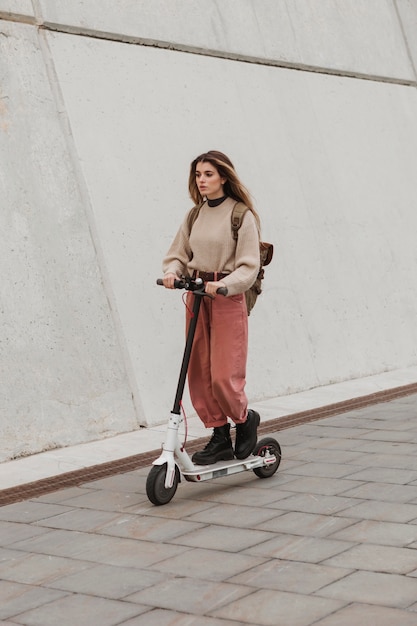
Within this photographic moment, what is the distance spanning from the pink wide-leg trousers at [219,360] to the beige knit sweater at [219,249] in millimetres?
170

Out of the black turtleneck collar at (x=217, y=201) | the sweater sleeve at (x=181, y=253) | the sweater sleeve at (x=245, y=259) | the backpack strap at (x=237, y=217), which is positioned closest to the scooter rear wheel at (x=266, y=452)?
the sweater sleeve at (x=245, y=259)

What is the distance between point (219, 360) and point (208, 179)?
3.02 ft

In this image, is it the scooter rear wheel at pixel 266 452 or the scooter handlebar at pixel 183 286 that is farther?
the scooter rear wheel at pixel 266 452

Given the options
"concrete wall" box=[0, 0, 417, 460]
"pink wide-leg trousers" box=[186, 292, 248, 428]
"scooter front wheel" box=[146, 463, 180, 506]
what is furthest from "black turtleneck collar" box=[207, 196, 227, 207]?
"concrete wall" box=[0, 0, 417, 460]

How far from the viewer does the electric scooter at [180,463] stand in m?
5.15

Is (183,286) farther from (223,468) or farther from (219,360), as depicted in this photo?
(223,468)

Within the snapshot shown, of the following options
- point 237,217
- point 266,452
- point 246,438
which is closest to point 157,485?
point 246,438

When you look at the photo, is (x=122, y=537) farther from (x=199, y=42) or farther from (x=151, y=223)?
(x=199, y=42)

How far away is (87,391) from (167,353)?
0.79 metres

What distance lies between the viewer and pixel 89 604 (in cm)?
383

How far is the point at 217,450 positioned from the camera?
548cm

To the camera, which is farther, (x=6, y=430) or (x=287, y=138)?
(x=287, y=138)

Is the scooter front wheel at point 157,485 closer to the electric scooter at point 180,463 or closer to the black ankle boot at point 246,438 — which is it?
the electric scooter at point 180,463

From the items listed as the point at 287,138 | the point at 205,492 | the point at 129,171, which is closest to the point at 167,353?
the point at 129,171
